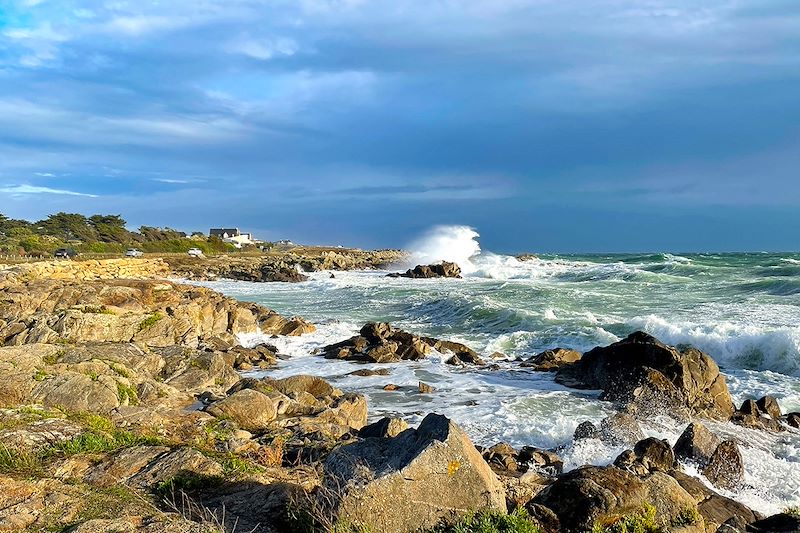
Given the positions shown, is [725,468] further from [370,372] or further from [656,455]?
[370,372]

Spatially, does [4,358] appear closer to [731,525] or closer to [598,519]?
[598,519]

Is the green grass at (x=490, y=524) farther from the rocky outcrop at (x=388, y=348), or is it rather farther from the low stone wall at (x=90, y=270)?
the low stone wall at (x=90, y=270)

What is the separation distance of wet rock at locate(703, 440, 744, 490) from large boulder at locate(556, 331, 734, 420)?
373cm

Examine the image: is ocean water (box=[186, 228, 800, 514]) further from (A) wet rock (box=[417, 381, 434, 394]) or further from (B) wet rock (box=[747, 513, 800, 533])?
(B) wet rock (box=[747, 513, 800, 533])

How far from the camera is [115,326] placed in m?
17.5

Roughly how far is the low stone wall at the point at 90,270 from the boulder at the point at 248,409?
24.8 meters

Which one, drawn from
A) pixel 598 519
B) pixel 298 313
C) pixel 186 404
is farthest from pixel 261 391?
pixel 298 313

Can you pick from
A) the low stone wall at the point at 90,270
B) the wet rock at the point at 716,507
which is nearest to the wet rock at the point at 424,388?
the wet rock at the point at 716,507

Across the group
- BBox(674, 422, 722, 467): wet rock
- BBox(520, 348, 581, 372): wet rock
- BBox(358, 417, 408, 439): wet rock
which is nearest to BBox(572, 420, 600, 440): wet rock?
BBox(674, 422, 722, 467): wet rock

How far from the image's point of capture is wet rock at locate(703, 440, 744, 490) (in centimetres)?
892

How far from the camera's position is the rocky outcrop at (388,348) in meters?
19.5

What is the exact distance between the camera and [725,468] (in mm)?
9078

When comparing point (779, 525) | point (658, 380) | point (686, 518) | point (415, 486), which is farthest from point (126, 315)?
point (779, 525)

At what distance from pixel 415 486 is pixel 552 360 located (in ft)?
48.4
